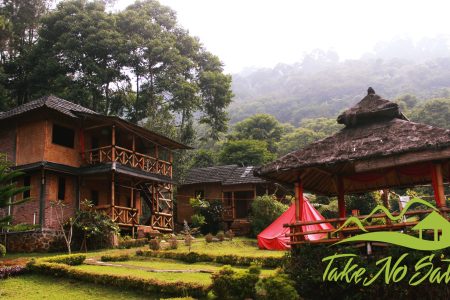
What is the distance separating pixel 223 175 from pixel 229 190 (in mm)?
1411

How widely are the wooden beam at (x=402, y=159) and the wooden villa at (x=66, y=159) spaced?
41.3 ft

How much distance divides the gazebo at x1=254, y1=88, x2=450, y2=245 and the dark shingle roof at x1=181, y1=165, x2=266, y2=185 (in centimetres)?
1727

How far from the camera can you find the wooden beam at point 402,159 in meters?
9.16

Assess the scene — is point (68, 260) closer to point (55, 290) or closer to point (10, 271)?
point (10, 271)

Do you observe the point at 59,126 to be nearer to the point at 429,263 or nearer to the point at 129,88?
the point at 129,88

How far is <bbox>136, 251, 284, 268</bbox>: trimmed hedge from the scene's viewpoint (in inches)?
543

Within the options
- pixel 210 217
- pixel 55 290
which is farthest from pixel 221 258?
pixel 210 217

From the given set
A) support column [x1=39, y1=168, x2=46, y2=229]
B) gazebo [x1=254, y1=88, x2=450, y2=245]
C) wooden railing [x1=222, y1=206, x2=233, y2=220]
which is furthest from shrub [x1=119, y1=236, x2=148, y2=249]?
wooden railing [x1=222, y1=206, x2=233, y2=220]

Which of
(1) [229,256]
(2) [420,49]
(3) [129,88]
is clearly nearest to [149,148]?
(3) [129,88]

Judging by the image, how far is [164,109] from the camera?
34.2 meters

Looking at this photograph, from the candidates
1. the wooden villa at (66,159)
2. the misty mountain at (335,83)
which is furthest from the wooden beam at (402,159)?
the misty mountain at (335,83)

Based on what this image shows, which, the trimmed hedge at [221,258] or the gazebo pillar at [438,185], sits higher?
the gazebo pillar at [438,185]

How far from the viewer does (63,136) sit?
69.6 ft

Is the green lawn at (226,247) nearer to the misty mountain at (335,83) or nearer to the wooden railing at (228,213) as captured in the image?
the wooden railing at (228,213)
